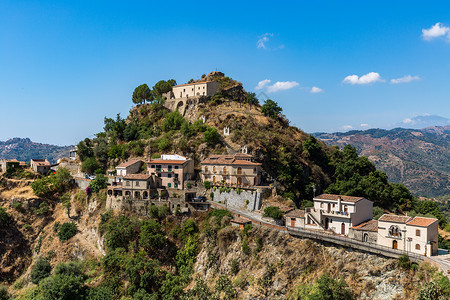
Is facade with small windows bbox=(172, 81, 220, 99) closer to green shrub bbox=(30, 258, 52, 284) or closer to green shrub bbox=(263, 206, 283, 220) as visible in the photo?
green shrub bbox=(263, 206, 283, 220)

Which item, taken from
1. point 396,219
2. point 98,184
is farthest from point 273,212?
point 98,184

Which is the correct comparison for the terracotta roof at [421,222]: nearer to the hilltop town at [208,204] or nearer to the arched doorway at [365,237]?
the hilltop town at [208,204]

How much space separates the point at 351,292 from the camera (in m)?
38.5

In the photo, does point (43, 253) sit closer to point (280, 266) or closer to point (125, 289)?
point (125, 289)

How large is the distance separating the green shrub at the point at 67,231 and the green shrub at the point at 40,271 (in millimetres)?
6345

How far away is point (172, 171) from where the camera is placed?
217 ft

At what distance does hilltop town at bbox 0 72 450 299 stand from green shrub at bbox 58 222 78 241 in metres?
0.26

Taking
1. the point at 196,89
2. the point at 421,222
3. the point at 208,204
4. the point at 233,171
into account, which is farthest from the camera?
the point at 196,89

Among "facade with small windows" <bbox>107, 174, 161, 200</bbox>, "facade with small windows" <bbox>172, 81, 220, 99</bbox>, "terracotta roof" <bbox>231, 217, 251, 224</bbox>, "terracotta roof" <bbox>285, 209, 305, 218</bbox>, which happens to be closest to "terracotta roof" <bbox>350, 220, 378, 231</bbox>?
"terracotta roof" <bbox>285, 209, 305, 218</bbox>

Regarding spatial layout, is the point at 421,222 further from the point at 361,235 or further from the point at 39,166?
the point at 39,166

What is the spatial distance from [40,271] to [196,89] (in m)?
60.6

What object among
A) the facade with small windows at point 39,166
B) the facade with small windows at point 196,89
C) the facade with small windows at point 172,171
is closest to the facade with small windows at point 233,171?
the facade with small windows at point 172,171

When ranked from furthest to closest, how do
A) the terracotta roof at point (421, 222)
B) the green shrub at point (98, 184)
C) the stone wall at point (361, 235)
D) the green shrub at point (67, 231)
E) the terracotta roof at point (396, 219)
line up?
the green shrub at point (98, 184), the green shrub at point (67, 231), the stone wall at point (361, 235), the terracotta roof at point (396, 219), the terracotta roof at point (421, 222)

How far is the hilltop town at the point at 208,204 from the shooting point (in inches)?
1734
